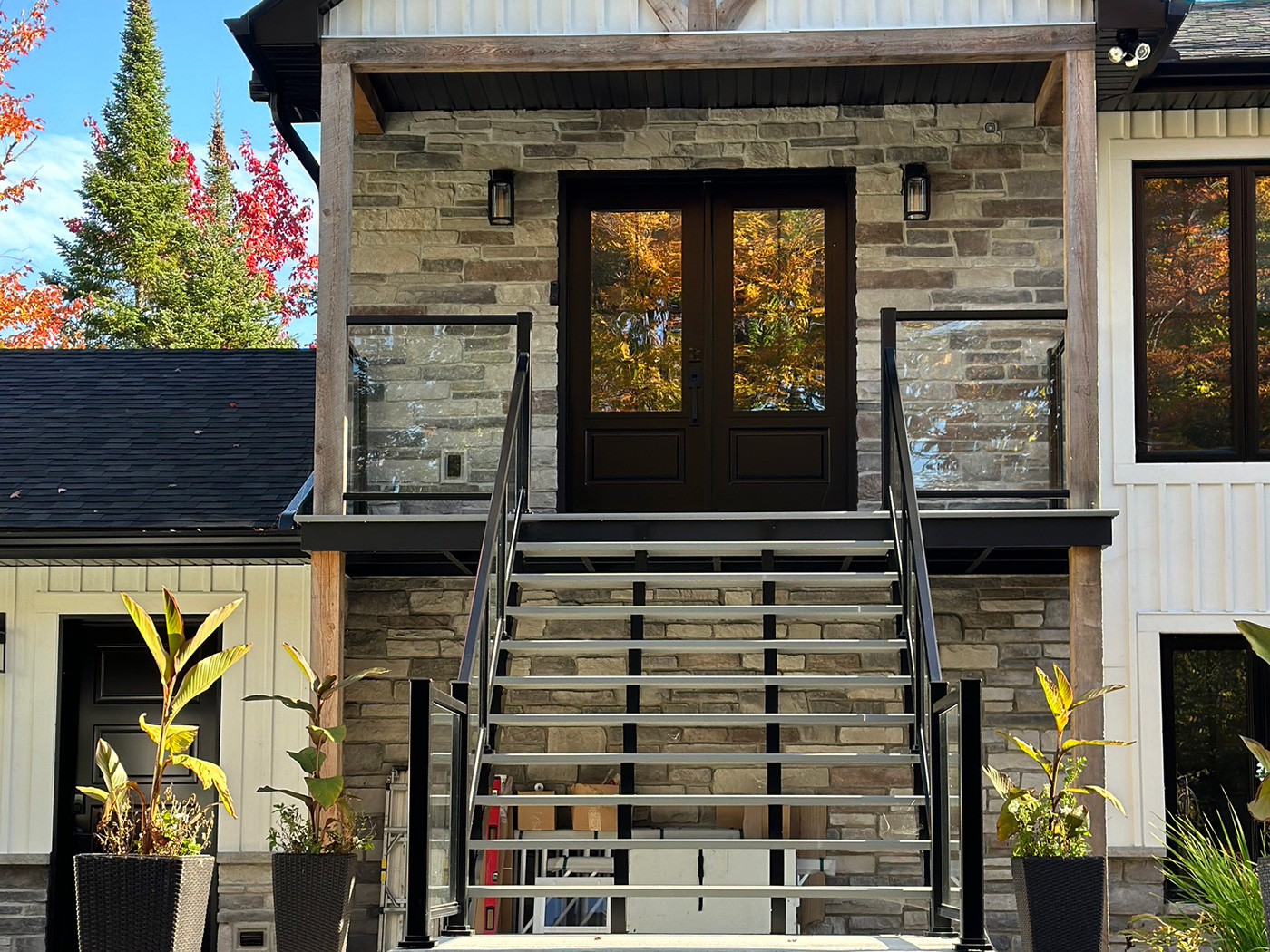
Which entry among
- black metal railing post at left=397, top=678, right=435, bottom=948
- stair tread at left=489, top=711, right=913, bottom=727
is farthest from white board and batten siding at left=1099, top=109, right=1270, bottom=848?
black metal railing post at left=397, top=678, right=435, bottom=948

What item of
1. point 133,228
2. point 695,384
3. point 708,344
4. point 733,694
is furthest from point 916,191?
point 133,228

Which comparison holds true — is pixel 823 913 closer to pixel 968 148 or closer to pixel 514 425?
pixel 514 425

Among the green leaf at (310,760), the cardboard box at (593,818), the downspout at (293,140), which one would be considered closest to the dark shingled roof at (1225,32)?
the downspout at (293,140)

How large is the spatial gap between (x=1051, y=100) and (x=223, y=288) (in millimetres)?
17414

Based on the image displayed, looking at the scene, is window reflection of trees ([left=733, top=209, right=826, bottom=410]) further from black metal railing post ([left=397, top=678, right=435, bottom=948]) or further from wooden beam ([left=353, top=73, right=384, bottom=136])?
black metal railing post ([left=397, top=678, right=435, bottom=948])

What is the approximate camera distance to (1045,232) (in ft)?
31.2

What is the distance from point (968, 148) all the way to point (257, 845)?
19.4ft

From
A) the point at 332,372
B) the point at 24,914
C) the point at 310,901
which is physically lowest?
the point at 24,914

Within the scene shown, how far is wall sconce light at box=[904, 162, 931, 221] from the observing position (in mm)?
9438

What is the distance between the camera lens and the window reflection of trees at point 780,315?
965 centimetres

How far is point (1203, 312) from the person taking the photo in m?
9.41

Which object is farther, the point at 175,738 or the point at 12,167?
the point at 12,167

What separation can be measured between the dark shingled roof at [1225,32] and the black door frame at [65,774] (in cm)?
673

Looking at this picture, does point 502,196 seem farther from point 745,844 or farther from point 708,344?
point 745,844
